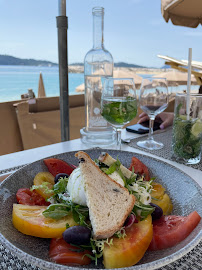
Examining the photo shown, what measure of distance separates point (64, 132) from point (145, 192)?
3.39ft

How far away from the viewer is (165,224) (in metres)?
0.57

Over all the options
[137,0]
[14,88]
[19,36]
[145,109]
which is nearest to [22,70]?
[19,36]

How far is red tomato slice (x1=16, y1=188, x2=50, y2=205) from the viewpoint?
2.13 ft

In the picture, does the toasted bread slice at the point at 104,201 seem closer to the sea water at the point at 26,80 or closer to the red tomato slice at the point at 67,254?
the red tomato slice at the point at 67,254

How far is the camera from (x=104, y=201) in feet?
1.84

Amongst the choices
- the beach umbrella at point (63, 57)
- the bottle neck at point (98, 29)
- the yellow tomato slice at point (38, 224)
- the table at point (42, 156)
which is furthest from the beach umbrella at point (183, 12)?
the yellow tomato slice at point (38, 224)

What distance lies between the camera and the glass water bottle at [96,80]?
1.37 metres

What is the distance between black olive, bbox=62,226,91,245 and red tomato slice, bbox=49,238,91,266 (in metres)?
0.01

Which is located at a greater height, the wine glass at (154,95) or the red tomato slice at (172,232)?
the wine glass at (154,95)

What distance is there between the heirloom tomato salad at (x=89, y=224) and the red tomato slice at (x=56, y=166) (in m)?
0.12

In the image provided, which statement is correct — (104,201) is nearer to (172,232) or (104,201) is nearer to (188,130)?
(172,232)

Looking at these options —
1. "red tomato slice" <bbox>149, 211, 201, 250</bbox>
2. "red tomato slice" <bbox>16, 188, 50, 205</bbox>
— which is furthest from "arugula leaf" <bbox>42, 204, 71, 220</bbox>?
"red tomato slice" <bbox>149, 211, 201, 250</bbox>

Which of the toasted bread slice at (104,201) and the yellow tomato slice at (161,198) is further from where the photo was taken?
the yellow tomato slice at (161,198)

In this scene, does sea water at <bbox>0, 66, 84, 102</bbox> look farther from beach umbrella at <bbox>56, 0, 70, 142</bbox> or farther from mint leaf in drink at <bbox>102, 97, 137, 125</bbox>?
mint leaf in drink at <bbox>102, 97, 137, 125</bbox>
